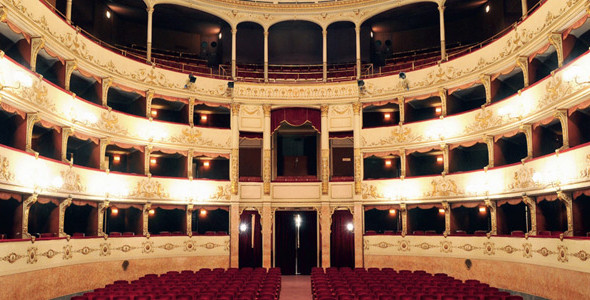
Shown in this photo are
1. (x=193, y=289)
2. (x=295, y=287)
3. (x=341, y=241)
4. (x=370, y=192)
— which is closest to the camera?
(x=193, y=289)

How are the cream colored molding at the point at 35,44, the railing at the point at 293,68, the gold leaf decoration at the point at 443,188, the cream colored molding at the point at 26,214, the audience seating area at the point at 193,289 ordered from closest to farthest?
the audience seating area at the point at 193,289 → the cream colored molding at the point at 26,214 → the cream colored molding at the point at 35,44 → the gold leaf decoration at the point at 443,188 → the railing at the point at 293,68

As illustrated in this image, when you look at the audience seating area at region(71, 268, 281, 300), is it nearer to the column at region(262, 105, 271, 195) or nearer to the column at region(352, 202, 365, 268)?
the column at region(352, 202, 365, 268)

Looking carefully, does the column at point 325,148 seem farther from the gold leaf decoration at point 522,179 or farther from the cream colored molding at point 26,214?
the cream colored molding at point 26,214

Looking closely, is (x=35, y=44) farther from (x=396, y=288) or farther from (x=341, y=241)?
(x=341, y=241)

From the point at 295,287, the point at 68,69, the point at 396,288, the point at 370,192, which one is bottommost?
the point at 295,287

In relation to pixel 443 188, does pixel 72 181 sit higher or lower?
higher

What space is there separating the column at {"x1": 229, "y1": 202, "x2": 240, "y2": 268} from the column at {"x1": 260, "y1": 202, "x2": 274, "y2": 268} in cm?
120

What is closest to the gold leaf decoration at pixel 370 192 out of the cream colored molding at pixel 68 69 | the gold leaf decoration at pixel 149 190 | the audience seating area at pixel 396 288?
the audience seating area at pixel 396 288

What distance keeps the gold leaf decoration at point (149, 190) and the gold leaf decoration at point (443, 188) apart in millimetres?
12088

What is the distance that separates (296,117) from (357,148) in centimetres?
350

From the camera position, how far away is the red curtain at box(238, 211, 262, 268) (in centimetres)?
2542

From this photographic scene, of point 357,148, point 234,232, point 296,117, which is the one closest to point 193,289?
point 234,232

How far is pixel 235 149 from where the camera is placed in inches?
1025

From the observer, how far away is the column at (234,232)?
25109 millimetres
